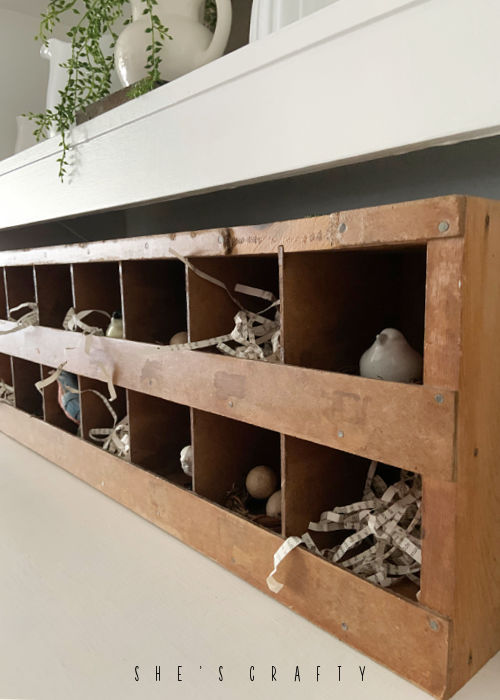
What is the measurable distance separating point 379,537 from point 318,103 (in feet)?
1.55

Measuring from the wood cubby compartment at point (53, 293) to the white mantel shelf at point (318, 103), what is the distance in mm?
306

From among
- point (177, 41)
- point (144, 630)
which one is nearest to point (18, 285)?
point (177, 41)

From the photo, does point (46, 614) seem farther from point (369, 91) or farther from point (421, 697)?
point (369, 91)

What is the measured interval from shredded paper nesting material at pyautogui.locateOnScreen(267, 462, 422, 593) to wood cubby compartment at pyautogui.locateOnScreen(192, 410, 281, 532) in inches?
6.5

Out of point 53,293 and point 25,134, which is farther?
point 25,134

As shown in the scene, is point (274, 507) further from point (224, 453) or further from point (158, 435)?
point (158, 435)

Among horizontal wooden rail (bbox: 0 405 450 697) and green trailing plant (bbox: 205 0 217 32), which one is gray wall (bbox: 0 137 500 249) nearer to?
green trailing plant (bbox: 205 0 217 32)

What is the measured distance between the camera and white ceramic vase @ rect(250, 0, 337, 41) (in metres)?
0.66

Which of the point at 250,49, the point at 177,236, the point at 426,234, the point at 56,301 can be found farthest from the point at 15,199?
the point at 426,234

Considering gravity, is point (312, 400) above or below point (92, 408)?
above

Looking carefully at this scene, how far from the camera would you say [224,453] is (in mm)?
800

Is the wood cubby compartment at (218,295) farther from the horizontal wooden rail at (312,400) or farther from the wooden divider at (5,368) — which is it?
the wooden divider at (5,368)

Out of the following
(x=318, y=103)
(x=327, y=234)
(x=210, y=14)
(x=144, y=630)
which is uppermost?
(x=210, y=14)

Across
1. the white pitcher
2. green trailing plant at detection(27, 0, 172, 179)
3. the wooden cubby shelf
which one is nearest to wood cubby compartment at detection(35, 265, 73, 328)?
the wooden cubby shelf
